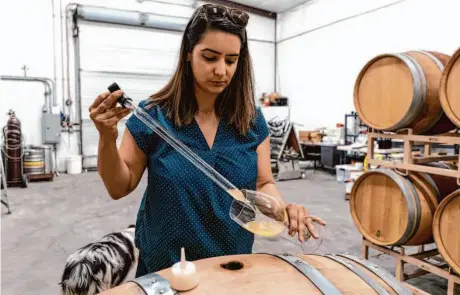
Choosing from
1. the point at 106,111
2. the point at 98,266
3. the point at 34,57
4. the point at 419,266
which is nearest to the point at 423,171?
the point at 419,266

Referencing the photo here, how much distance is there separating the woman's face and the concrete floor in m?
2.27

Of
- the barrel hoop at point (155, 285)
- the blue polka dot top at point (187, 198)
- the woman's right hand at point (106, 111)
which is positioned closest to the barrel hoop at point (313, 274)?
the blue polka dot top at point (187, 198)

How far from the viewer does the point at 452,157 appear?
2.79 m

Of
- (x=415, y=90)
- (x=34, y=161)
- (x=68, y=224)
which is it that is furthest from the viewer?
(x=34, y=161)

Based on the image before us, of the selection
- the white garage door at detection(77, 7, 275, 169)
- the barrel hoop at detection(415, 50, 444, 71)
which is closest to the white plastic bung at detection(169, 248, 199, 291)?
the barrel hoop at detection(415, 50, 444, 71)

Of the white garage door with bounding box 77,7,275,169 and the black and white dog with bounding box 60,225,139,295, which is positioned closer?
the black and white dog with bounding box 60,225,139,295

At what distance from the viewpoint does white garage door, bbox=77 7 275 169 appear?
822 cm

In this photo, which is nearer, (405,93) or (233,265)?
(233,265)

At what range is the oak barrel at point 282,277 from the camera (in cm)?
88

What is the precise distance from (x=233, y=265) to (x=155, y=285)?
230mm

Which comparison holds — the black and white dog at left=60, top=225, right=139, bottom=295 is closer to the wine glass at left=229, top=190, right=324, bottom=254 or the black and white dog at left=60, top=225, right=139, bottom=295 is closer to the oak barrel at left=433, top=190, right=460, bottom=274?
the wine glass at left=229, top=190, right=324, bottom=254

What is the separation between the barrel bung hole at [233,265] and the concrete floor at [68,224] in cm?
214

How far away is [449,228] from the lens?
2.33 m

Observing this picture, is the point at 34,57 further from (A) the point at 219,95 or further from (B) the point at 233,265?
(B) the point at 233,265
